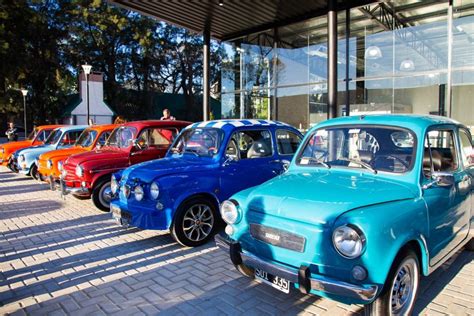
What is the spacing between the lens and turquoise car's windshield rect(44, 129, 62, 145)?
11334 millimetres

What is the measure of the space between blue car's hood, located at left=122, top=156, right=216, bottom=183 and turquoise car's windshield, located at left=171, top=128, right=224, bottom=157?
0.18 m

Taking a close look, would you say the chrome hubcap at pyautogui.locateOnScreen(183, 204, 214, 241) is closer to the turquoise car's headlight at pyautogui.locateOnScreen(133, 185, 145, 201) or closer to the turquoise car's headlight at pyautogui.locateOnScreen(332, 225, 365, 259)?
the turquoise car's headlight at pyautogui.locateOnScreen(133, 185, 145, 201)

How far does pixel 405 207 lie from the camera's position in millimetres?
3127

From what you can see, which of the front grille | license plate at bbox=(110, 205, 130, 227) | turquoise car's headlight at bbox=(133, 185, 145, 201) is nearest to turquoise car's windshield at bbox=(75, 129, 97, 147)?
license plate at bbox=(110, 205, 130, 227)

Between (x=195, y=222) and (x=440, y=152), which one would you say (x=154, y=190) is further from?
(x=440, y=152)

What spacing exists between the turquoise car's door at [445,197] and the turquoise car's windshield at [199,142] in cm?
302

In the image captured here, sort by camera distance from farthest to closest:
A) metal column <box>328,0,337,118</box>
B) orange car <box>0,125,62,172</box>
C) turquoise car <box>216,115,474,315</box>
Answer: orange car <box>0,125,62,172</box>, metal column <box>328,0,337,118</box>, turquoise car <box>216,115,474,315</box>

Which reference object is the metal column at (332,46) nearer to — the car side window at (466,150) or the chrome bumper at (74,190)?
the car side window at (466,150)

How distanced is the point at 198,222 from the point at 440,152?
132 inches

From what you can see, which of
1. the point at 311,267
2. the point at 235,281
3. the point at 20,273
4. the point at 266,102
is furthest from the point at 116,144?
the point at 266,102

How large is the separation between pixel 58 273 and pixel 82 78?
29.2 metres

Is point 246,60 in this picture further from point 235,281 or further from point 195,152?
point 235,281

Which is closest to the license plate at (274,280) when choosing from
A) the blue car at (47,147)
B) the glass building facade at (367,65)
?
the blue car at (47,147)

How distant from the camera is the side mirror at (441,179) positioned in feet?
11.5
